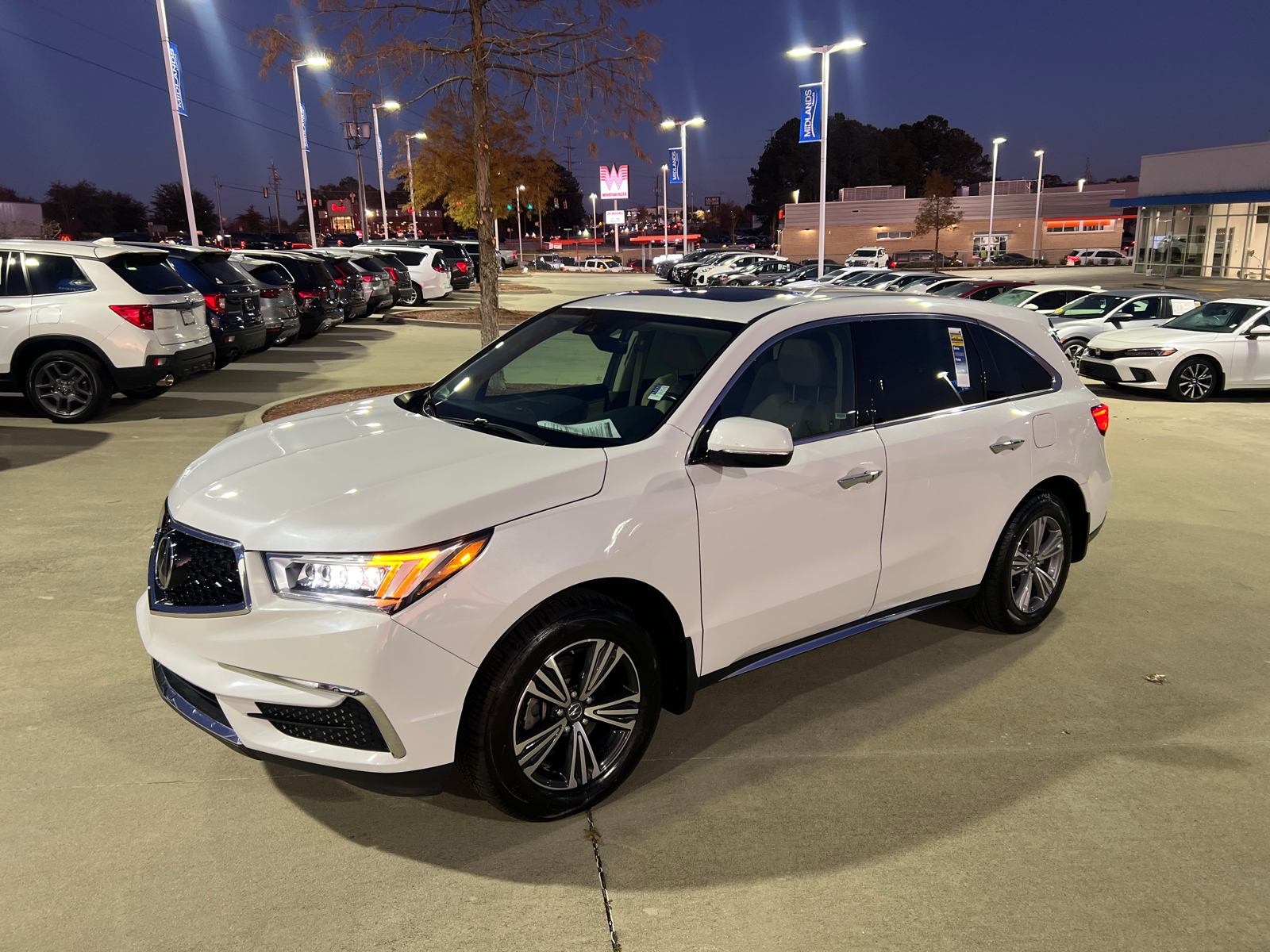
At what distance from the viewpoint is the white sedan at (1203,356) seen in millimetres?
13039

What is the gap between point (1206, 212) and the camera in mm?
41500

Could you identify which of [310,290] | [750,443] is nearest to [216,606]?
[750,443]

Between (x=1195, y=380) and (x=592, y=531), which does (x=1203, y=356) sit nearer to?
(x=1195, y=380)

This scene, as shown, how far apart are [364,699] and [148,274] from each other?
30.0ft

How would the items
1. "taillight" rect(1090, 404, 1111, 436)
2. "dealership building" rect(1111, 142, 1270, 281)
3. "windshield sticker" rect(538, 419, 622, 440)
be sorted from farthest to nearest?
"dealership building" rect(1111, 142, 1270, 281)
"taillight" rect(1090, 404, 1111, 436)
"windshield sticker" rect(538, 419, 622, 440)

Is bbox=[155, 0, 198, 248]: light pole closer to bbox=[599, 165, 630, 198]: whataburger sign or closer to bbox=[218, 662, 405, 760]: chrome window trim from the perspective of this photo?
bbox=[218, 662, 405, 760]: chrome window trim

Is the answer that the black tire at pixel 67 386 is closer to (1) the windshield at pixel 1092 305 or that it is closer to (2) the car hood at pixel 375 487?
(2) the car hood at pixel 375 487

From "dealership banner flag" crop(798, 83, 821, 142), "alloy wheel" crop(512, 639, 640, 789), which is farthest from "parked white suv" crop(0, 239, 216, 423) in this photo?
"dealership banner flag" crop(798, 83, 821, 142)

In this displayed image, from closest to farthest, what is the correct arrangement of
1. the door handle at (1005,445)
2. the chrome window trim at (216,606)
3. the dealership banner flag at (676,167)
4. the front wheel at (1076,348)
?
the chrome window trim at (216,606)
the door handle at (1005,445)
the front wheel at (1076,348)
the dealership banner flag at (676,167)

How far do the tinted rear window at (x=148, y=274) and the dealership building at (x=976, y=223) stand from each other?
255 feet

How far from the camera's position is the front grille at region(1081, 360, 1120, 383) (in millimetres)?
13596

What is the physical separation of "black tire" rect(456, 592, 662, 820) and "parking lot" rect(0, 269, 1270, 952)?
16 centimetres

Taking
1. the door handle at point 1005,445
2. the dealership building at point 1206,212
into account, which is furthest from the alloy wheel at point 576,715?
the dealership building at point 1206,212

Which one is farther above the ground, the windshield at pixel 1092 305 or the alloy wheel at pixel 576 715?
the windshield at pixel 1092 305
